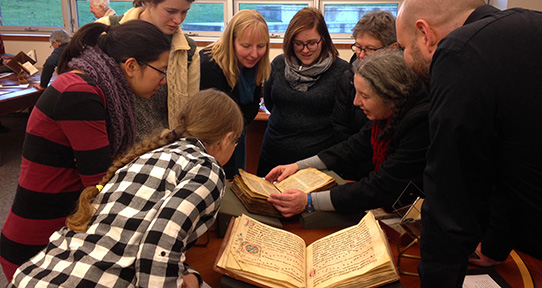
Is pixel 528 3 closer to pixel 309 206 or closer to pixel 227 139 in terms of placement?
pixel 309 206

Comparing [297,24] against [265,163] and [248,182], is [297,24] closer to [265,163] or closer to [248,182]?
[265,163]

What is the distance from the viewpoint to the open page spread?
104 cm

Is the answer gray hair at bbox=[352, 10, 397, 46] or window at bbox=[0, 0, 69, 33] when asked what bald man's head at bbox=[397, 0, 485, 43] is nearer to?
gray hair at bbox=[352, 10, 397, 46]

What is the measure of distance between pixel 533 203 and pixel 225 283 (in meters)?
0.75

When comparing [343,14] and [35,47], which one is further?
[35,47]

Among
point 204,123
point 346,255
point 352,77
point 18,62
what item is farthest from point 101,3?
point 346,255

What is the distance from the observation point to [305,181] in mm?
1691

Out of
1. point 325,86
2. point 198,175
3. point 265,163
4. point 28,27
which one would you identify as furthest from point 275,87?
point 28,27

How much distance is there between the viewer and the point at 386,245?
1.10m

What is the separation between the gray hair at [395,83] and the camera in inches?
59.4

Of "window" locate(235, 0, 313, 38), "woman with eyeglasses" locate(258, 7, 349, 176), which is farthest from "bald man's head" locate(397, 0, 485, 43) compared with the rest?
"window" locate(235, 0, 313, 38)

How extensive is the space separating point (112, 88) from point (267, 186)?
68 centimetres

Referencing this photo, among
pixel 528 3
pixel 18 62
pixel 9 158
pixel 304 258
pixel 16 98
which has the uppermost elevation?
pixel 528 3

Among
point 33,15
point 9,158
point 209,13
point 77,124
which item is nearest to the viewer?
point 77,124
